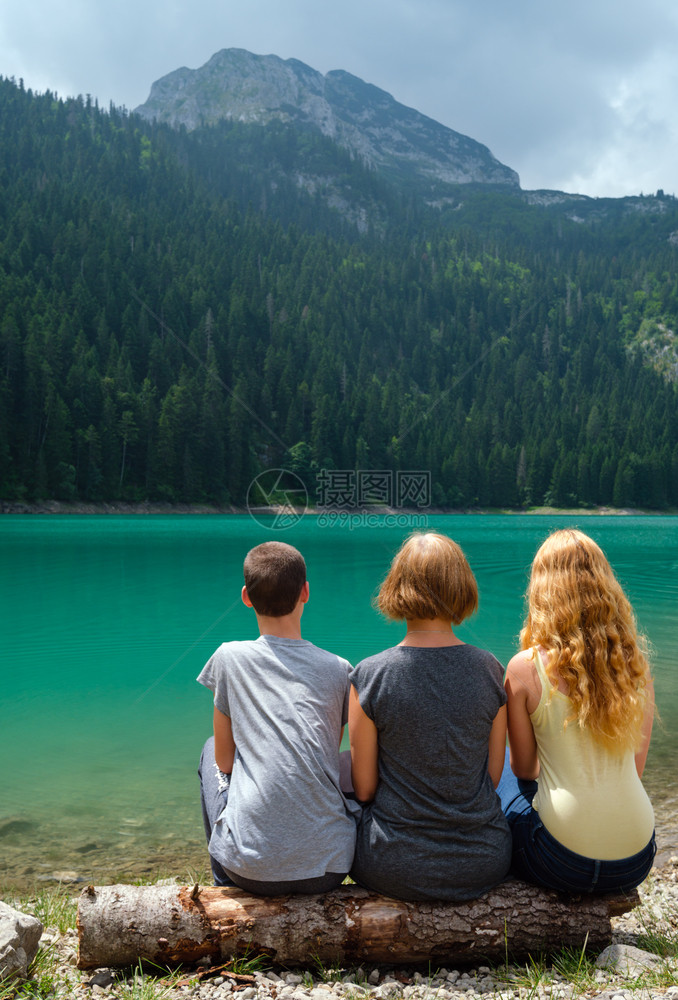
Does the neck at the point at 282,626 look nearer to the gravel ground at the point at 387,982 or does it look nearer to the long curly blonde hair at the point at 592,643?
the long curly blonde hair at the point at 592,643

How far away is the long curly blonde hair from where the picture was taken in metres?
2.94

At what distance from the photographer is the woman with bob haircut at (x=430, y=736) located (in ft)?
9.81

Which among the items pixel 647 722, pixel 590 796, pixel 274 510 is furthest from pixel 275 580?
pixel 274 510

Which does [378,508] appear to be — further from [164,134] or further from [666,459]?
[164,134]

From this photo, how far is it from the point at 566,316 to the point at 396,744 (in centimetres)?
17924

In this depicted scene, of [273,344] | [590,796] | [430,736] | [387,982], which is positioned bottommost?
[387,982]

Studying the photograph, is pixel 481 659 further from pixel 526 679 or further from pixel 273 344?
pixel 273 344

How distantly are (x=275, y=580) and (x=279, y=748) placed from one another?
730 mm

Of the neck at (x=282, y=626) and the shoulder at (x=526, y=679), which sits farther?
the neck at (x=282, y=626)

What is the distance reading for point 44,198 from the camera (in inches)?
4365

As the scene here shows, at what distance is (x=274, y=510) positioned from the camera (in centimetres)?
7731

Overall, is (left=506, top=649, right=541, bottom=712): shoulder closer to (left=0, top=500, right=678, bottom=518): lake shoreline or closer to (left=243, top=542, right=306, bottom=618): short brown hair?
(left=243, top=542, right=306, bottom=618): short brown hair

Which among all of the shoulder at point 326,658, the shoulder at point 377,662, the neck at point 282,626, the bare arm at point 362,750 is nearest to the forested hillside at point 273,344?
the neck at point 282,626

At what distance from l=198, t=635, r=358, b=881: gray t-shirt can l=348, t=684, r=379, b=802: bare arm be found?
0.33ft
